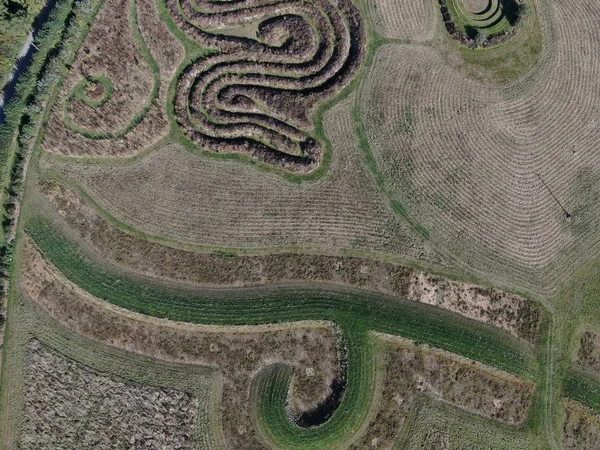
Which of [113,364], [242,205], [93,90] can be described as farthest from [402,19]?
[113,364]

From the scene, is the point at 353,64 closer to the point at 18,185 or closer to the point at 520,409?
the point at 18,185

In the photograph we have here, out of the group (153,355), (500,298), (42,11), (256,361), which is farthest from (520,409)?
(42,11)

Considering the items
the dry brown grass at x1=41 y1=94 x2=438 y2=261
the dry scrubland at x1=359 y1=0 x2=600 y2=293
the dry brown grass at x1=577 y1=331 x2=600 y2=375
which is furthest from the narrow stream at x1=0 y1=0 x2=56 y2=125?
the dry brown grass at x1=577 y1=331 x2=600 y2=375

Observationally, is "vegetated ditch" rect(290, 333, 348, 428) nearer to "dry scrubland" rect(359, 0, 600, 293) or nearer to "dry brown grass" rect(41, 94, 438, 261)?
"dry brown grass" rect(41, 94, 438, 261)

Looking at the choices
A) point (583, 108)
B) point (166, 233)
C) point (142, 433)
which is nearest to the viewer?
point (142, 433)

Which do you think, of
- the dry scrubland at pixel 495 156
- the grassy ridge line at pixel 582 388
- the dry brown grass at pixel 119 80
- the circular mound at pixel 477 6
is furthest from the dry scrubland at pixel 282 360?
the circular mound at pixel 477 6

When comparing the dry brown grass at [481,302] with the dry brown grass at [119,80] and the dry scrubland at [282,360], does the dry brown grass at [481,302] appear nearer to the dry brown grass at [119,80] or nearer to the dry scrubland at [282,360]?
the dry scrubland at [282,360]

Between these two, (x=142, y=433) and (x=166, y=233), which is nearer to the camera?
(x=142, y=433)

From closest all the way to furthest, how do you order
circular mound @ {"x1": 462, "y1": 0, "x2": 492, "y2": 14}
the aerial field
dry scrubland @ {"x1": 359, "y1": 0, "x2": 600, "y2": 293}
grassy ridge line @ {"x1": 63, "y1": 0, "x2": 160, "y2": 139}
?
the aerial field
grassy ridge line @ {"x1": 63, "y1": 0, "x2": 160, "y2": 139}
dry scrubland @ {"x1": 359, "y1": 0, "x2": 600, "y2": 293}
circular mound @ {"x1": 462, "y1": 0, "x2": 492, "y2": 14}
